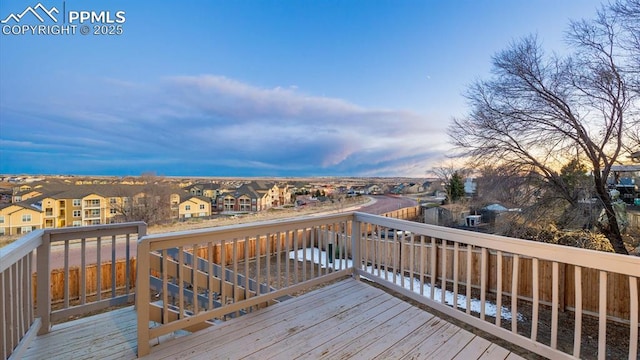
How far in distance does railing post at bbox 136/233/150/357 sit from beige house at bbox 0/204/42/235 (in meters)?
1.65

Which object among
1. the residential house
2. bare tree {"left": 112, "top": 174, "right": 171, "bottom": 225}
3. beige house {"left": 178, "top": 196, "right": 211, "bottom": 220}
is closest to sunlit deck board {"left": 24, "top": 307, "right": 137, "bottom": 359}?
bare tree {"left": 112, "top": 174, "right": 171, "bottom": 225}

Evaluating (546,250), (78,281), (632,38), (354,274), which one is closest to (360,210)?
(354,274)

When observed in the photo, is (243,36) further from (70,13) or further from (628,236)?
(628,236)

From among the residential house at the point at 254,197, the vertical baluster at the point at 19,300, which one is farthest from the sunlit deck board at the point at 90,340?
the residential house at the point at 254,197

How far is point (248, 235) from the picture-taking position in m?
2.43

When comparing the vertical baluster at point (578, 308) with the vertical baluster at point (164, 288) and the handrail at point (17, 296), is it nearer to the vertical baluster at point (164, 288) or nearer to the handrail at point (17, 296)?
the vertical baluster at point (164, 288)

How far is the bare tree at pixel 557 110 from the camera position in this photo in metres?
5.35

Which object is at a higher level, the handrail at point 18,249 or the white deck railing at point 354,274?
the handrail at point 18,249

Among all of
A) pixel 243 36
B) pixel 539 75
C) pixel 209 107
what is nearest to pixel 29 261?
pixel 243 36

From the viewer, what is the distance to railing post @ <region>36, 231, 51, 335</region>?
2176 mm

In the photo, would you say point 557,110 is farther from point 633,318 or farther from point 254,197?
point 254,197

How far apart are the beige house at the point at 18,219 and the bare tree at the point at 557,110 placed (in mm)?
7542

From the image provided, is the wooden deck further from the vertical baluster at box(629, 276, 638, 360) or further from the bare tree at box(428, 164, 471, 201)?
the bare tree at box(428, 164, 471, 201)

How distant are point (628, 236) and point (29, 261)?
9.27m
